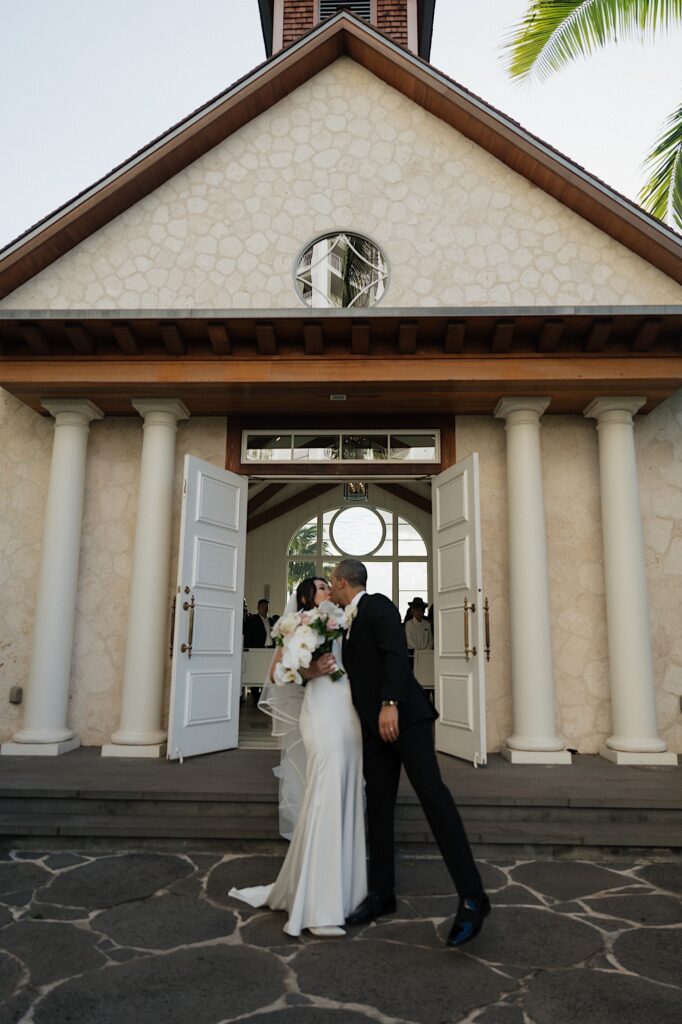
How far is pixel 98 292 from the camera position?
7574 mm

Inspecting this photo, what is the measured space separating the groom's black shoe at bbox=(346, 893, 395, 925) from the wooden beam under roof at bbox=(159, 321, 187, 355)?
510 cm

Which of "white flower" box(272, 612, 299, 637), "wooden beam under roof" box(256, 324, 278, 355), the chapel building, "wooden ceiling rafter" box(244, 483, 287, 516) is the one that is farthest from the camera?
"wooden ceiling rafter" box(244, 483, 287, 516)

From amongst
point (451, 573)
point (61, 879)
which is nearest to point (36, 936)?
point (61, 879)

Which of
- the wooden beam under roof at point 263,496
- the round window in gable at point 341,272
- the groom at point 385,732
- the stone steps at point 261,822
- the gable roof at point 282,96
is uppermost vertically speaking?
the gable roof at point 282,96

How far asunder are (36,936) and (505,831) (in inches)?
120

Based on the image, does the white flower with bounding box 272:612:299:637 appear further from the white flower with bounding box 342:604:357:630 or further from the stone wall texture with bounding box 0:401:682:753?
the stone wall texture with bounding box 0:401:682:753

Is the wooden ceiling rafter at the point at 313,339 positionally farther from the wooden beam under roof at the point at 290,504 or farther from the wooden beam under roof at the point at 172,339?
the wooden beam under roof at the point at 290,504

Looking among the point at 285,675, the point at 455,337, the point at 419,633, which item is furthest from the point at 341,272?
the point at 419,633

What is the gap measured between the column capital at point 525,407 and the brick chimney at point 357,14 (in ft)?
29.7

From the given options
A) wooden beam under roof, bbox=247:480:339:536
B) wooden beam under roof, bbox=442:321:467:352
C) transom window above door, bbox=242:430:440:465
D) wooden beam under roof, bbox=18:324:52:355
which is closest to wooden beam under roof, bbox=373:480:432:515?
wooden beam under roof, bbox=247:480:339:536

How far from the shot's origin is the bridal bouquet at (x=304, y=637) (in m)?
3.76

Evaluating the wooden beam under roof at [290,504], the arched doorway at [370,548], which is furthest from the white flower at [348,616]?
the wooden beam under roof at [290,504]

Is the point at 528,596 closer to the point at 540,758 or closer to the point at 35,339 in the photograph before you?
the point at 540,758

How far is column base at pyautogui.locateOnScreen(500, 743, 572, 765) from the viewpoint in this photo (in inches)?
260
